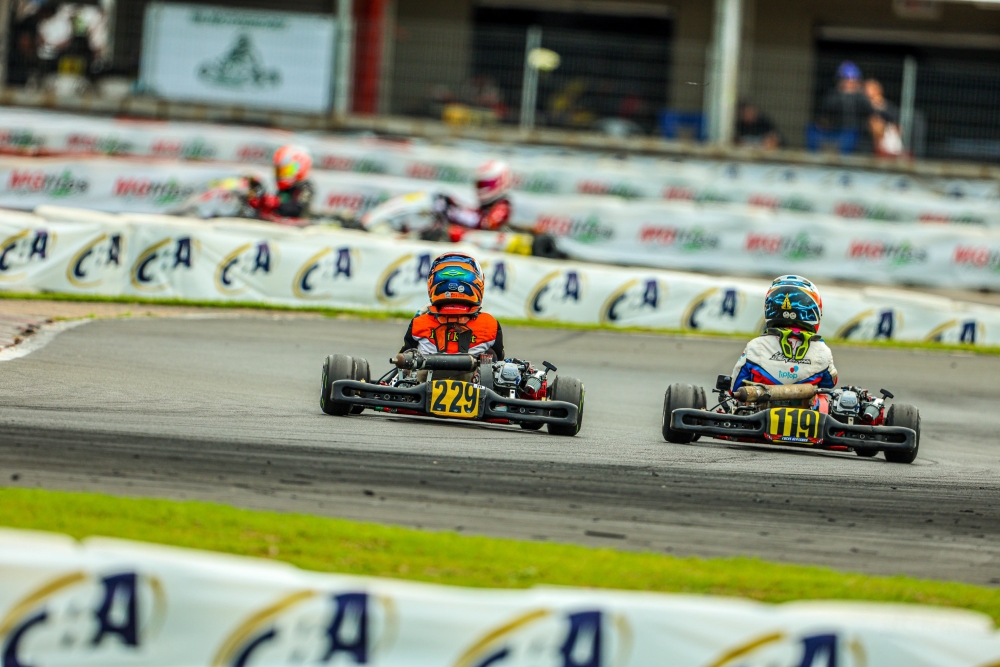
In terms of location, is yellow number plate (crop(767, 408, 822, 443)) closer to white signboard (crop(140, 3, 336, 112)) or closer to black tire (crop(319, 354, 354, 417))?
black tire (crop(319, 354, 354, 417))

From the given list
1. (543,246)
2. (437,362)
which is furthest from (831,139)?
(437,362)

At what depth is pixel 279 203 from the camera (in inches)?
705

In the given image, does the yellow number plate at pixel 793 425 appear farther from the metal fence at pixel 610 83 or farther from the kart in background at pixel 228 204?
the metal fence at pixel 610 83

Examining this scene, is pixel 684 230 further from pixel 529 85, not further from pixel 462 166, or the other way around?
pixel 529 85

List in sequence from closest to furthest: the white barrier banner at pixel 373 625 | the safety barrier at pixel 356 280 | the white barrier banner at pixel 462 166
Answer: the white barrier banner at pixel 373 625 < the safety barrier at pixel 356 280 < the white barrier banner at pixel 462 166

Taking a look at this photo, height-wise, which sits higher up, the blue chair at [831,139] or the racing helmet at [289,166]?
the blue chair at [831,139]

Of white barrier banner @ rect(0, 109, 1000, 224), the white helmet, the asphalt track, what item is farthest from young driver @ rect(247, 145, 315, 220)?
the asphalt track

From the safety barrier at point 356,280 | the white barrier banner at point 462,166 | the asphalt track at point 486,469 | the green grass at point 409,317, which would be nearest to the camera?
the asphalt track at point 486,469

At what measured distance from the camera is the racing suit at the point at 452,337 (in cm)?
901

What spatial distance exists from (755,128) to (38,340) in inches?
567

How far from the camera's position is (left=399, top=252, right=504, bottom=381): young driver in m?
8.95

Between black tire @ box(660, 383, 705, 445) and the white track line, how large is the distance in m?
4.58

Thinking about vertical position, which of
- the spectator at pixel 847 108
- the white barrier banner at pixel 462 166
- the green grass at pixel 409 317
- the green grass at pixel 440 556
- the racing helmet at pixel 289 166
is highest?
the spectator at pixel 847 108

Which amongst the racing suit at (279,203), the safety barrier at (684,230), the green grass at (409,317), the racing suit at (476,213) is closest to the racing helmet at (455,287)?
the green grass at (409,317)
